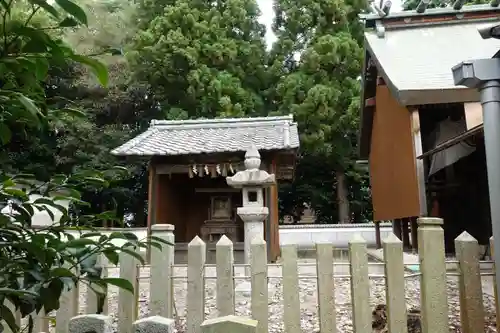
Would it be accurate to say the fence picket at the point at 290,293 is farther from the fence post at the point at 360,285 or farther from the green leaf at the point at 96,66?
the green leaf at the point at 96,66

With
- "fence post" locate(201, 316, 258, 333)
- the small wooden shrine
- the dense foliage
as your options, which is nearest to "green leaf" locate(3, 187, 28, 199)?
"fence post" locate(201, 316, 258, 333)

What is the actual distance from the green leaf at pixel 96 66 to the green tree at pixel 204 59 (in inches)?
625

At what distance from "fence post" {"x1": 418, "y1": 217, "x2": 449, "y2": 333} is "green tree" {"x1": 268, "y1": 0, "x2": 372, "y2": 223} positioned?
13.6 metres

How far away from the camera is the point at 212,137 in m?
10.3

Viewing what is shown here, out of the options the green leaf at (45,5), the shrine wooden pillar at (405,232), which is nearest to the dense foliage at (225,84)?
the shrine wooden pillar at (405,232)

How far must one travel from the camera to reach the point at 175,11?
1827 cm

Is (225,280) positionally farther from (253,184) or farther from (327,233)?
(327,233)

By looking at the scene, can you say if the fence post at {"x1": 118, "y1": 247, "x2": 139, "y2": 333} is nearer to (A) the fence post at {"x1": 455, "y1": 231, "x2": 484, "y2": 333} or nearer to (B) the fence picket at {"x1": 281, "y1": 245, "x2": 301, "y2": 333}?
(B) the fence picket at {"x1": 281, "y1": 245, "x2": 301, "y2": 333}

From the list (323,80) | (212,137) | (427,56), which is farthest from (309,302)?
(323,80)

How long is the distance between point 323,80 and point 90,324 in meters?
16.5

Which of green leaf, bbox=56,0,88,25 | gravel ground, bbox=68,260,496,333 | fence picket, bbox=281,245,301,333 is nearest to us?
green leaf, bbox=56,0,88,25

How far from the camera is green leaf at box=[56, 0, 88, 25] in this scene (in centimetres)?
98

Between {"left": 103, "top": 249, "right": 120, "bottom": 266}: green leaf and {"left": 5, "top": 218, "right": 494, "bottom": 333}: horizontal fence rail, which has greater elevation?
{"left": 103, "top": 249, "right": 120, "bottom": 266}: green leaf

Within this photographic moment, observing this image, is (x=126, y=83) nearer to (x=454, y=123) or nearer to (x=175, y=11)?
(x=175, y=11)
